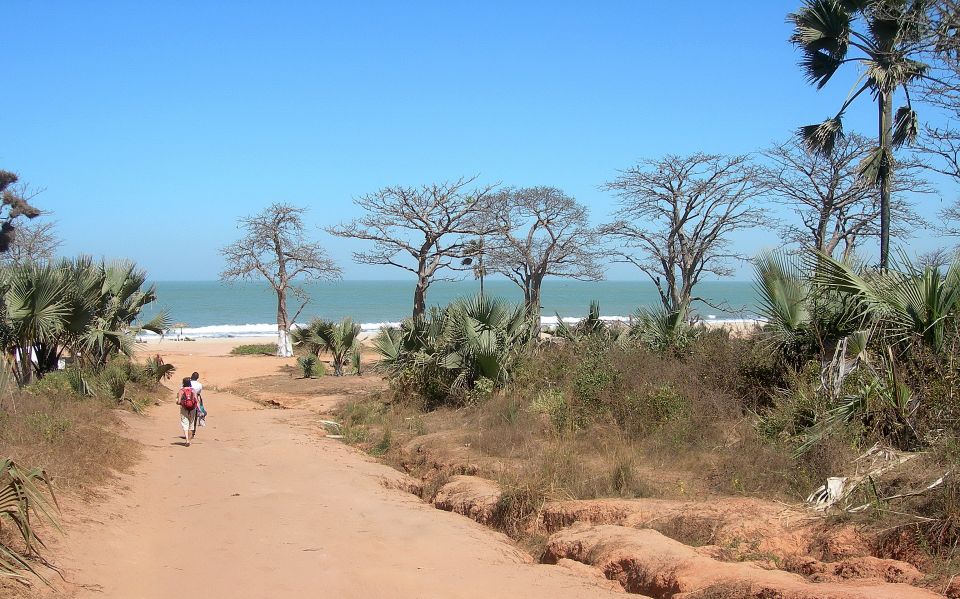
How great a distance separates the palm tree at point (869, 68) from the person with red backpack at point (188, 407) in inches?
509

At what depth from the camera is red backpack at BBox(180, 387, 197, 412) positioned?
14.3m

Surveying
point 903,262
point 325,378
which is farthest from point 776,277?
point 325,378

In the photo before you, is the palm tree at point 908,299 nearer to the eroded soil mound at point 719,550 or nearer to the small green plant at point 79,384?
the eroded soil mound at point 719,550

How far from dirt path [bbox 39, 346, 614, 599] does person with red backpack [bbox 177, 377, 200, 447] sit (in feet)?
4.28

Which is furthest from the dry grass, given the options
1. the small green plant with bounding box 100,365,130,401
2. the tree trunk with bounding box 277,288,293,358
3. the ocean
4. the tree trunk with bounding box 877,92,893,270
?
the ocean

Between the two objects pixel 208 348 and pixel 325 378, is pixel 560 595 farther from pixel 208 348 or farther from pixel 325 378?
pixel 208 348

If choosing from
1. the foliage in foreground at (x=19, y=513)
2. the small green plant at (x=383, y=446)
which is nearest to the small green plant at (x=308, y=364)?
the small green plant at (x=383, y=446)

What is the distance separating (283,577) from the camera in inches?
272

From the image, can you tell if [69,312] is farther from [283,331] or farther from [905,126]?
[283,331]

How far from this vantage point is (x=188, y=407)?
47.4 feet

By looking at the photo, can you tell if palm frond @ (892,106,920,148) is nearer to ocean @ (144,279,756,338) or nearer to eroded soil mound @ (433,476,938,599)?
eroded soil mound @ (433,476,938,599)

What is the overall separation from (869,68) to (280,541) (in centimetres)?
1326

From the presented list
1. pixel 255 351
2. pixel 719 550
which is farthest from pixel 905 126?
pixel 255 351

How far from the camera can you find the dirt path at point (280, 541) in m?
6.61
